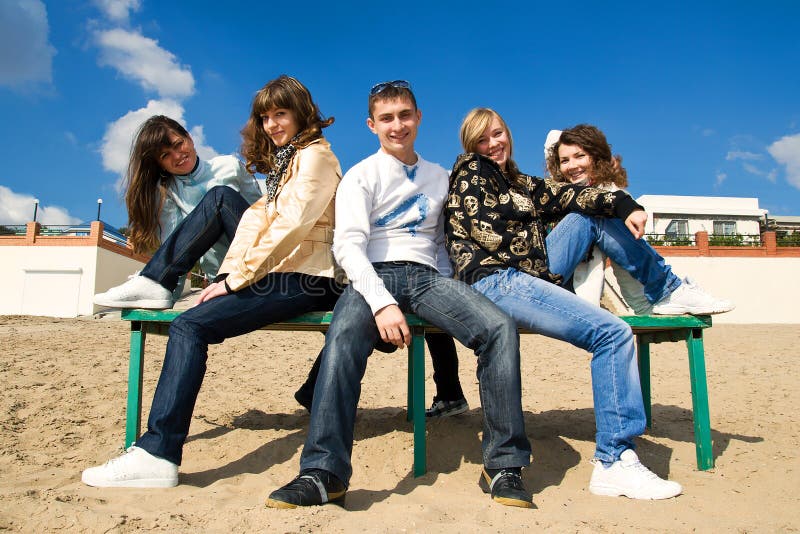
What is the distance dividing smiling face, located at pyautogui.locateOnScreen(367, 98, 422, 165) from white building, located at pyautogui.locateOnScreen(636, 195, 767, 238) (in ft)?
99.1

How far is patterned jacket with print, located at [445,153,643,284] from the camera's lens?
278cm

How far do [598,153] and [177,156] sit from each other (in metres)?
2.56

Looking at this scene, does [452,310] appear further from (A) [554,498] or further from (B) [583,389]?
(B) [583,389]

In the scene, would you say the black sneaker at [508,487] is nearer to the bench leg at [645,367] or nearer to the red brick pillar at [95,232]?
the bench leg at [645,367]

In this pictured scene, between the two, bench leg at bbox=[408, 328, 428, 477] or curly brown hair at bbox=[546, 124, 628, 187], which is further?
curly brown hair at bbox=[546, 124, 628, 187]

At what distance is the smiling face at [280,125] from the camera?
2.99m

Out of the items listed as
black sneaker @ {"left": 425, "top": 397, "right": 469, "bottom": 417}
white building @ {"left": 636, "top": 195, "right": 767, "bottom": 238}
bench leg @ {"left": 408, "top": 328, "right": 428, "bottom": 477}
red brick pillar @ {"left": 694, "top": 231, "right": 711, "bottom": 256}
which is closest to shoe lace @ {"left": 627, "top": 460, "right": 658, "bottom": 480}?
bench leg @ {"left": 408, "top": 328, "right": 428, "bottom": 477}

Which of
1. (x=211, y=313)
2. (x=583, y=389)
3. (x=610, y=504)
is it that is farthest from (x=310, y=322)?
(x=583, y=389)

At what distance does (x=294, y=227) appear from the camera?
2592 mm

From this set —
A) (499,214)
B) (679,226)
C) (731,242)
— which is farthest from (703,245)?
(499,214)

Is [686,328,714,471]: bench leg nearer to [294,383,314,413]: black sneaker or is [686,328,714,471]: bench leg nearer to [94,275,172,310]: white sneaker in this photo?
[294,383,314,413]: black sneaker

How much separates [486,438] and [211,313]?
1345 millimetres

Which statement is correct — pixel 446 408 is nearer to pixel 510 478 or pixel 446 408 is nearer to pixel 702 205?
pixel 510 478

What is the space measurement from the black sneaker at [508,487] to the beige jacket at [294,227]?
1204 millimetres
